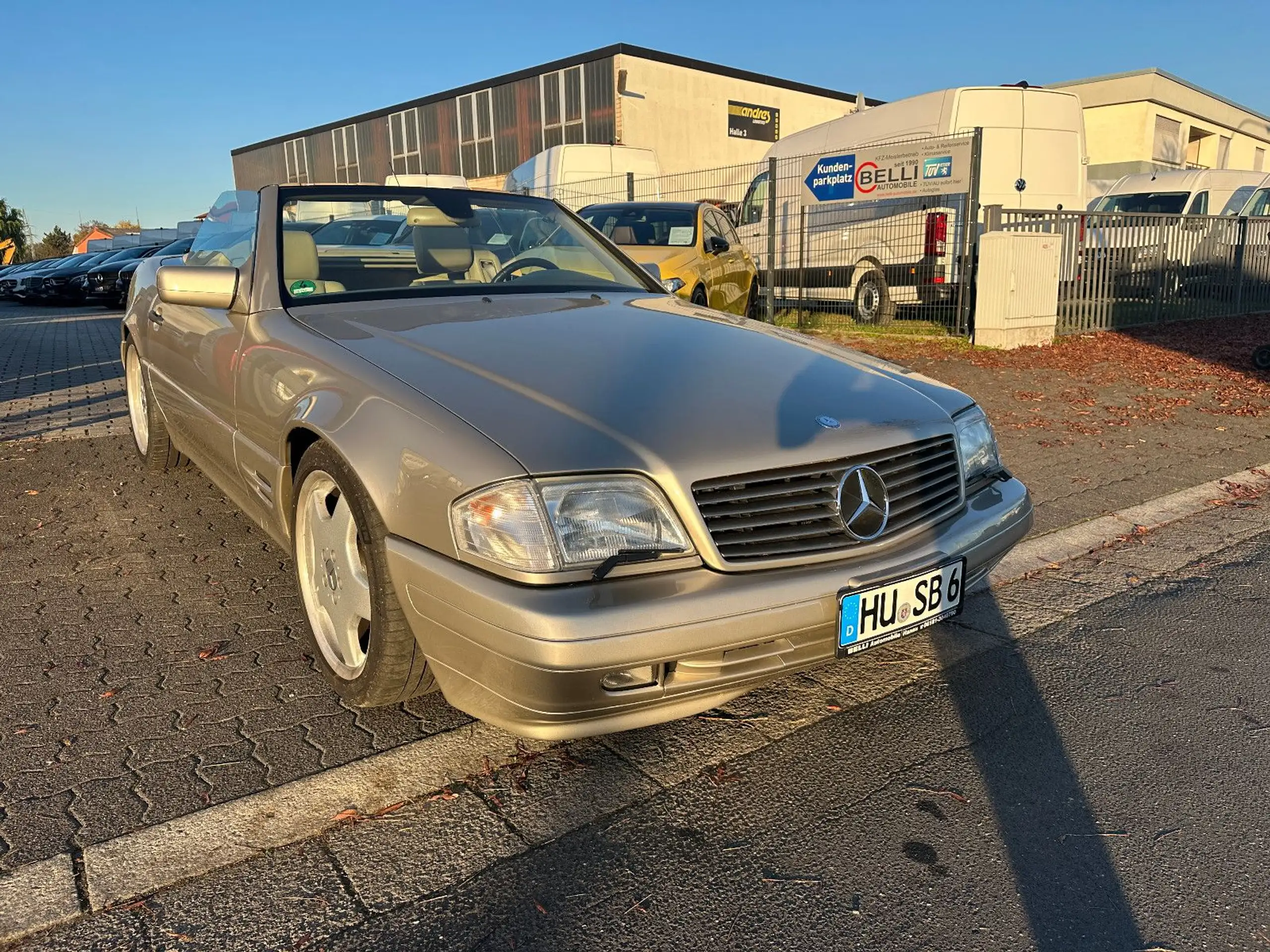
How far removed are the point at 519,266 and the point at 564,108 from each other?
35.4 meters

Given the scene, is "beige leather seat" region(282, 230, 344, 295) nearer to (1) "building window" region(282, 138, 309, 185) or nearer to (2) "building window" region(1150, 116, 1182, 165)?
(2) "building window" region(1150, 116, 1182, 165)

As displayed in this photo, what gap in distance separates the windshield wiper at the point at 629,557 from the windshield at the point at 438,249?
5.82 feet

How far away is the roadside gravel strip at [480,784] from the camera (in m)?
2.08

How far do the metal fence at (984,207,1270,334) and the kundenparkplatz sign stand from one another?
0.78 metres

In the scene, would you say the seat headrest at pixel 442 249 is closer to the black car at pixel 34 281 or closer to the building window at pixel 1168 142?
the black car at pixel 34 281

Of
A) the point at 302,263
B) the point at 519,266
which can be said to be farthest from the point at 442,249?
the point at 302,263

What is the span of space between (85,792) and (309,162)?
5397 cm

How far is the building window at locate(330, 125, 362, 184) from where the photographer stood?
48.0 meters

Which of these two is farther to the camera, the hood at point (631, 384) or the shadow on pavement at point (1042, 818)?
the hood at point (631, 384)

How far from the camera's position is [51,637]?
11.0ft

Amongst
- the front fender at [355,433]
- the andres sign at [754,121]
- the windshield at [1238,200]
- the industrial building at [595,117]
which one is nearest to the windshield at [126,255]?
the industrial building at [595,117]

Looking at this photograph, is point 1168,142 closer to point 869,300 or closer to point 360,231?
point 869,300

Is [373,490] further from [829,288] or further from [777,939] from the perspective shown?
[829,288]

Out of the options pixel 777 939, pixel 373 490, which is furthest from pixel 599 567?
pixel 777 939
